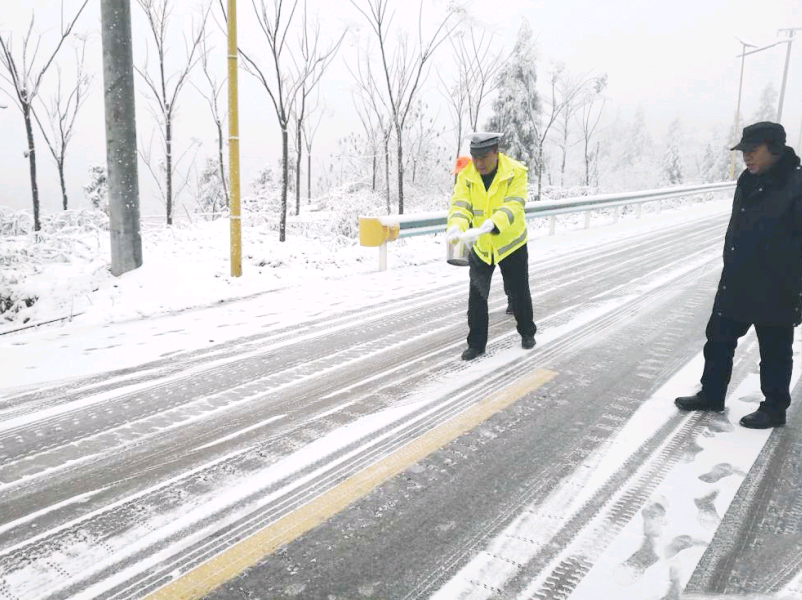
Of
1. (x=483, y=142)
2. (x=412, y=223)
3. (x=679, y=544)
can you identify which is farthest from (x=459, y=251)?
(x=412, y=223)

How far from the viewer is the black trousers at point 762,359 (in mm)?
3582

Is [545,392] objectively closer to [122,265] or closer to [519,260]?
[519,260]

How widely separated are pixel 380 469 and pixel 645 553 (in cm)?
131

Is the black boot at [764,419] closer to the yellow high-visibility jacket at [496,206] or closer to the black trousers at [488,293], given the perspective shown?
the black trousers at [488,293]

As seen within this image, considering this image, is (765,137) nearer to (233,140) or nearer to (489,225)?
(489,225)

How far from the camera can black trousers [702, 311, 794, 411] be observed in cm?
358

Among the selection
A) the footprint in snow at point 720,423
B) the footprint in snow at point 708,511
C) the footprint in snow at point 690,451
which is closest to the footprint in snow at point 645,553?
the footprint in snow at point 708,511

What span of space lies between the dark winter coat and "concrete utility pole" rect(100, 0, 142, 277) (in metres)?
6.72

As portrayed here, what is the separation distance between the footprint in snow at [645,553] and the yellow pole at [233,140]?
20.9ft

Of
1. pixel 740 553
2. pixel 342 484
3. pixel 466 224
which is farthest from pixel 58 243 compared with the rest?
pixel 740 553

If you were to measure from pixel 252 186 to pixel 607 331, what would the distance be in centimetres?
3670

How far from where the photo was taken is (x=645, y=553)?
236 cm

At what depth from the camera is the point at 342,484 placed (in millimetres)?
2867

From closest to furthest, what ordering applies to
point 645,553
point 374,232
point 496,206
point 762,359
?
1. point 645,553
2. point 762,359
3. point 496,206
4. point 374,232
